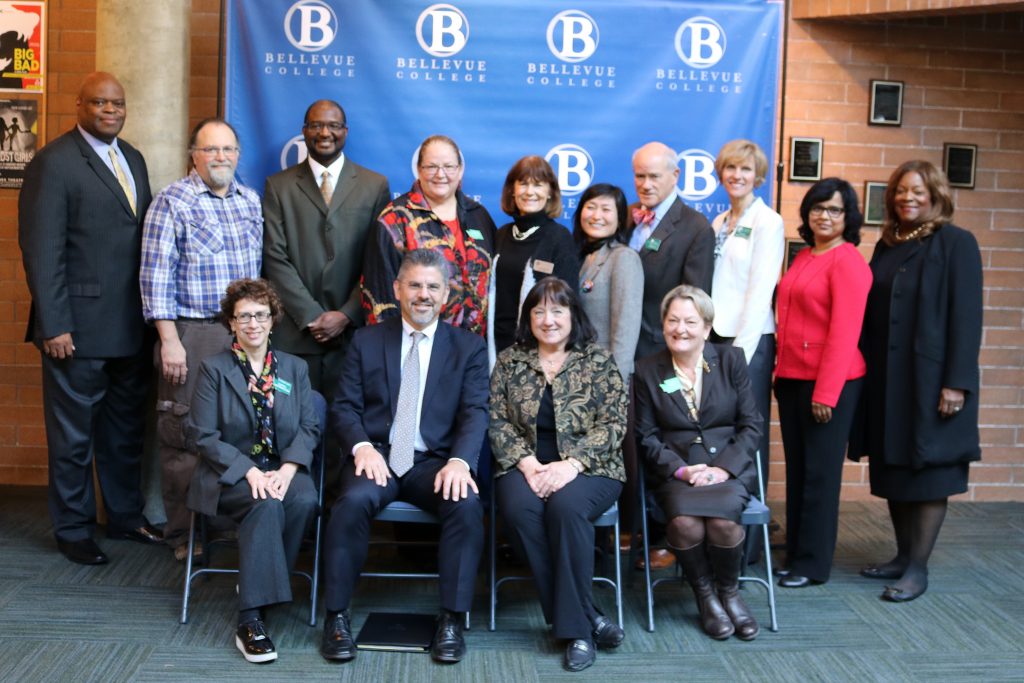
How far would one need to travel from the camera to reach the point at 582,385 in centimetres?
361

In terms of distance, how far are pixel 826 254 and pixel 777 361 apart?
1.62 ft

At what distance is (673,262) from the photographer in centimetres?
402

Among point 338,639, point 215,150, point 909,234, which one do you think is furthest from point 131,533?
point 909,234

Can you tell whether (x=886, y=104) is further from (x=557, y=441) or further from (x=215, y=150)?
(x=215, y=150)

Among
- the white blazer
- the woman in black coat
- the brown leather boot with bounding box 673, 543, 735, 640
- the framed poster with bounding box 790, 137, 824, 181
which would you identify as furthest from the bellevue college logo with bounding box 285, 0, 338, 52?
the brown leather boot with bounding box 673, 543, 735, 640

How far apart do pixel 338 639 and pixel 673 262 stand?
6.25 ft

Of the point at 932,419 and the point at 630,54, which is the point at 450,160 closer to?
the point at 630,54

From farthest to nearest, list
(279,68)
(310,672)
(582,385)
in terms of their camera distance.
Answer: (279,68) < (582,385) < (310,672)

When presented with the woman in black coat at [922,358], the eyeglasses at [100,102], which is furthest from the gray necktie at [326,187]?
the woman in black coat at [922,358]

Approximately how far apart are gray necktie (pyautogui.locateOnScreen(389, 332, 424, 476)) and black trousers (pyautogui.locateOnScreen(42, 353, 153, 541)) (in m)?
1.41

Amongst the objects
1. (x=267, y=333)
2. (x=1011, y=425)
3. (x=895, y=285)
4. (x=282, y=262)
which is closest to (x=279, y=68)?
(x=282, y=262)

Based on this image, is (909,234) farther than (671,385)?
Yes

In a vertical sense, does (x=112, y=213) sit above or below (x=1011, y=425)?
above

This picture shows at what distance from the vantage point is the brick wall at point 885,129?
507 centimetres
